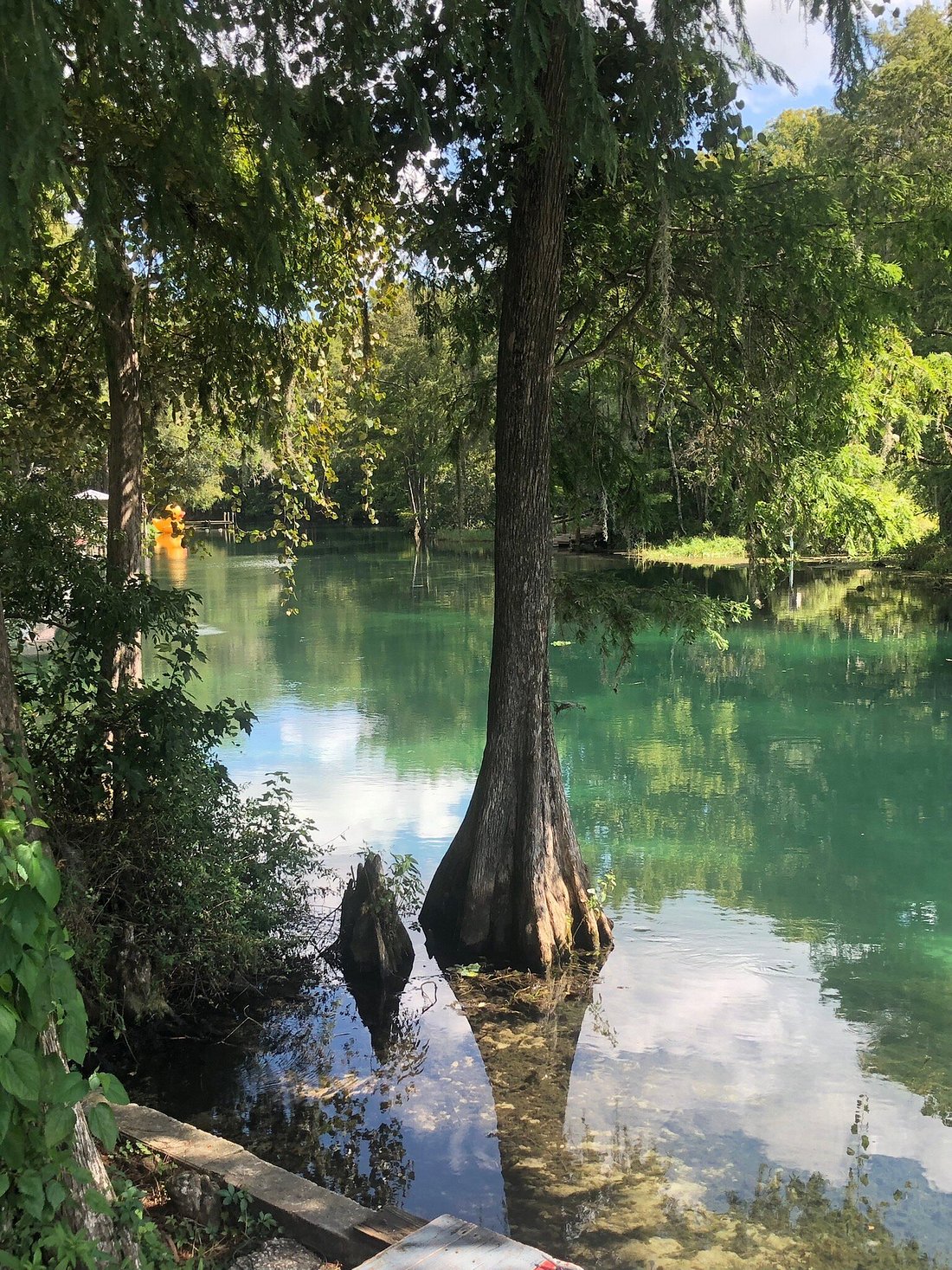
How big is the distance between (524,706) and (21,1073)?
5.97 meters

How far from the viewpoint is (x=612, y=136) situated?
5715 mm

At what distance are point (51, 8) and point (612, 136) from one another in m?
3.03

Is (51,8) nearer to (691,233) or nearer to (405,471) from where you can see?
(691,233)

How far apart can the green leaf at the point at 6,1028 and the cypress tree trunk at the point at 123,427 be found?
5.62 metres

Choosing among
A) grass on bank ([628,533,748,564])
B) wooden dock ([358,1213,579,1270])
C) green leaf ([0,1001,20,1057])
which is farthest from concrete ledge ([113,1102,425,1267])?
grass on bank ([628,533,748,564])

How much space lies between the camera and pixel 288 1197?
13.2 ft

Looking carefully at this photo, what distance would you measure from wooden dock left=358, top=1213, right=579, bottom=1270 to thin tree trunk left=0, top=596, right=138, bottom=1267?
0.76 m

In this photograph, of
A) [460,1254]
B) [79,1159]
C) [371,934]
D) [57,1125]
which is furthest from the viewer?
[371,934]

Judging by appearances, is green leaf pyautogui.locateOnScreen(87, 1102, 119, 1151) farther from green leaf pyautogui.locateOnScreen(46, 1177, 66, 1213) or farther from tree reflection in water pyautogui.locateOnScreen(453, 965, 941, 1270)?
tree reflection in water pyautogui.locateOnScreen(453, 965, 941, 1270)

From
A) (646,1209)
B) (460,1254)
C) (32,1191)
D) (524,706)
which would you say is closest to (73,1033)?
(32,1191)

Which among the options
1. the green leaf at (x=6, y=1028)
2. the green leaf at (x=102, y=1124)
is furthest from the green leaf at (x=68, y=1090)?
the green leaf at (x=6, y=1028)

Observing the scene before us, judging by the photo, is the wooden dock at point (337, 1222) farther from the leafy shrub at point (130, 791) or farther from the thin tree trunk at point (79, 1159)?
the leafy shrub at point (130, 791)

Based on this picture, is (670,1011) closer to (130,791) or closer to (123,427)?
(130,791)

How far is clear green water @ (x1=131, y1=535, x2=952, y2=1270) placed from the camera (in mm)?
5457
